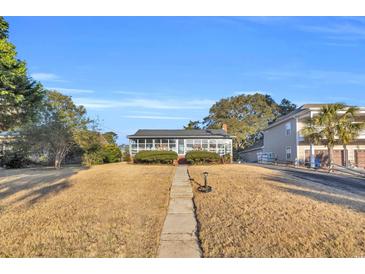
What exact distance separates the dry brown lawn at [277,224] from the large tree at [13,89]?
729cm

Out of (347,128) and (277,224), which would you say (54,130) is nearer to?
(277,224)

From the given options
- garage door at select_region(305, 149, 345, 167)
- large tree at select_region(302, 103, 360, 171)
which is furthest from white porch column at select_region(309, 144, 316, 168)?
garage door at select_region(305, 149, 345, 167)

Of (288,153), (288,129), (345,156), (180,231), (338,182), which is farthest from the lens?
(288,129)

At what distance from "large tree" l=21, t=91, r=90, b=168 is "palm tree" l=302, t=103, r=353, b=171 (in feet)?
62.6

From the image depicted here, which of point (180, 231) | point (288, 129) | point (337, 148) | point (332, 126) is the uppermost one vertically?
point (288, 129)

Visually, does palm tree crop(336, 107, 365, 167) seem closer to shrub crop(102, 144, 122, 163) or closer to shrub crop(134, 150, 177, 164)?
shrub crop(134, 150, 177, 164)

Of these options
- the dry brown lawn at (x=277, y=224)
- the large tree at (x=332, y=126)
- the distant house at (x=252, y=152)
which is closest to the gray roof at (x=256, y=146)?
the distant house at (x=252, y=152)

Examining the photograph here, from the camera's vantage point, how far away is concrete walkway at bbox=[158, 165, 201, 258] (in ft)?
19.4

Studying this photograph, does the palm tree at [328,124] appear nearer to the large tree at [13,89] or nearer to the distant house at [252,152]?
the distant house at [252,152]

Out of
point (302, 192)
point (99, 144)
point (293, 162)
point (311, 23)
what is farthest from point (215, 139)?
point (311, 23)

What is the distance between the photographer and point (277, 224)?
7590 millimetres

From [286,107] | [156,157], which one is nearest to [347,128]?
[156,157]

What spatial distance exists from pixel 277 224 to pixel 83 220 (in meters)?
4.64
